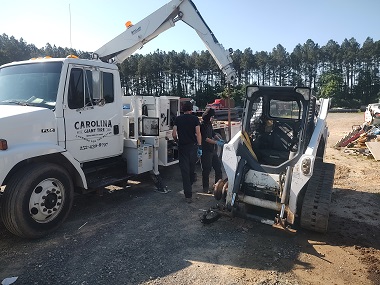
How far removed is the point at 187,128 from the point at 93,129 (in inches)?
67.7

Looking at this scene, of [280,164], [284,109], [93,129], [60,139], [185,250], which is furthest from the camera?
[284,109]

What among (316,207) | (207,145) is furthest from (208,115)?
(316,207)

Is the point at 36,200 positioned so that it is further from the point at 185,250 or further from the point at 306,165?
the point at 306,165

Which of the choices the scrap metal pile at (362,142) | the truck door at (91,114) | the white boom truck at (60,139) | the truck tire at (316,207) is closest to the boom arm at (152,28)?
the white boom truck at (60,139)

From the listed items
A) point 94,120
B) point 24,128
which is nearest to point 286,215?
point 94,120

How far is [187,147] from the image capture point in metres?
5.78

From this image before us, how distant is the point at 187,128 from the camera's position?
572cm

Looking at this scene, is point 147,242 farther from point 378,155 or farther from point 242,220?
point 378,155

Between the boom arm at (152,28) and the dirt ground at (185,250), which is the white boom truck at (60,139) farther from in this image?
the boom arm at (152,28)

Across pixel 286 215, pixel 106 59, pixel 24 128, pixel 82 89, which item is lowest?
pixel 286 215

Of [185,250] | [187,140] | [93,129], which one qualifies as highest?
[93,129]

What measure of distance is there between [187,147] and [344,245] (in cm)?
305

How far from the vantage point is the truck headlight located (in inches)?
163

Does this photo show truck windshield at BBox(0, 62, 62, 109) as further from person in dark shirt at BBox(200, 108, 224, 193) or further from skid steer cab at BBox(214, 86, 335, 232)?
person in dark shirt at BBox(200, 108, 224, 193)
